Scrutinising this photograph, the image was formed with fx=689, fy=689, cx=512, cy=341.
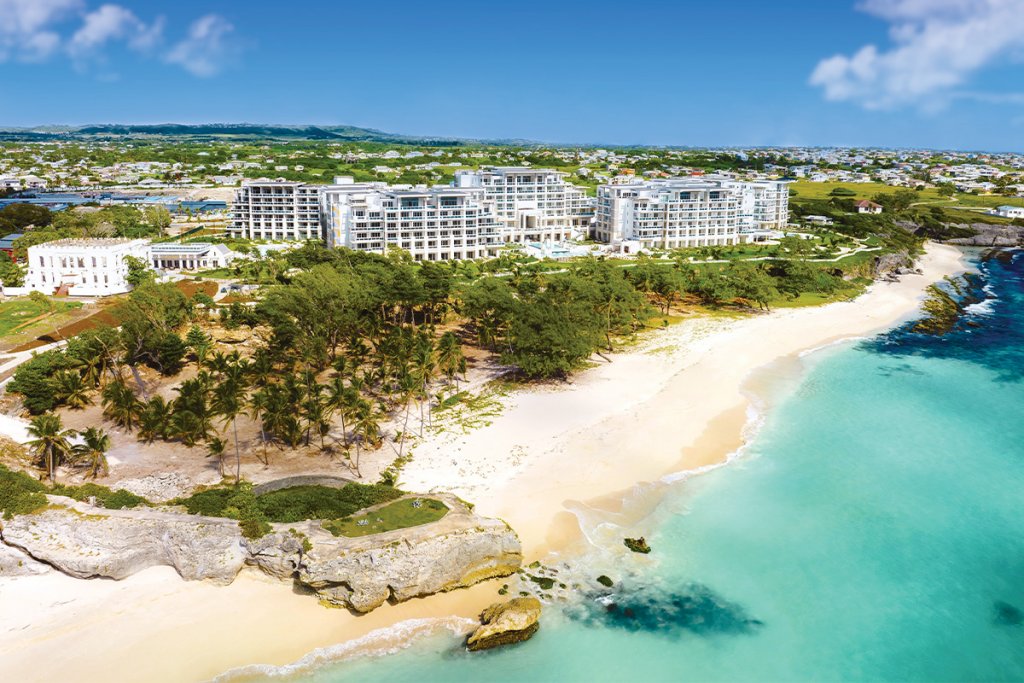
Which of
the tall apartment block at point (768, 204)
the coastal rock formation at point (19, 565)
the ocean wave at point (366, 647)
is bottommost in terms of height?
the ocean wave at point (366, 647)

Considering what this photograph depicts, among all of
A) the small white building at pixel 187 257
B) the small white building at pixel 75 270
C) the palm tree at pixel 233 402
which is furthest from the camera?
the small white building at pixel 187 257

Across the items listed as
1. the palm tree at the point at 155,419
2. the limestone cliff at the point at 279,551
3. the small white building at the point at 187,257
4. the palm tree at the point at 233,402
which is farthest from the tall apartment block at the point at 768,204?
the limestone cliff at the point at 279,551

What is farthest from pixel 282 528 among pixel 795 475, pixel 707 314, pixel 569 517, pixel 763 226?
pixel 763 226

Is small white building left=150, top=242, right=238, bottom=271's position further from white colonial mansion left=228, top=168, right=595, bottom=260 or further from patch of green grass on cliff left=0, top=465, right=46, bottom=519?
patch of green grass on cliff left=0, top=465, right=46, bottom=519

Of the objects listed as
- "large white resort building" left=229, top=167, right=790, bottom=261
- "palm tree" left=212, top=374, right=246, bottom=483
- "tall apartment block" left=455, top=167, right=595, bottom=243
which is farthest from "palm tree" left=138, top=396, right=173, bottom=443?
"tall apartment block" left=455, top=167, right=595, bottom=243

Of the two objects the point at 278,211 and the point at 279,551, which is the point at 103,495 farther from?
the point at 278,211

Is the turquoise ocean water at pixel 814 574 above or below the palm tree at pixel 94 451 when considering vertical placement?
below

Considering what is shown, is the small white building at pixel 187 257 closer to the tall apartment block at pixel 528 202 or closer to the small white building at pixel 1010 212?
the tall apartment block at pixel 528 202
